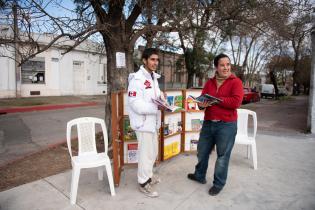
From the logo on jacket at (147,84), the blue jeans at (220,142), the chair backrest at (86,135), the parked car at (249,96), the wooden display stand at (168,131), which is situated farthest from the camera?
the parked car at (249,96)

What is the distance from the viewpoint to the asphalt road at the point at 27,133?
6.18 m

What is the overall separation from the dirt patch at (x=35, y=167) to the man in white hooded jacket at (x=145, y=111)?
1874 mm

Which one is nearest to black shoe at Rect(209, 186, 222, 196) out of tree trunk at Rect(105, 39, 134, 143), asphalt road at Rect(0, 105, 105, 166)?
tree trunk at Rect(105, 39, 134, 143)

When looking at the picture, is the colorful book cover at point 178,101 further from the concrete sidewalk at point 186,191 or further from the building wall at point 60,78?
the building wall at point 60,78

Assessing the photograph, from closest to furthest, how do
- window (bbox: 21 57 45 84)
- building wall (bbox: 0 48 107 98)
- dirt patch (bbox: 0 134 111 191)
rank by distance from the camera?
1. dirt patch (bbox: 0 134 111 191)
2. building wall (bbox: 0 48 107 98)
3. window (bbox: 21 57 45 84)

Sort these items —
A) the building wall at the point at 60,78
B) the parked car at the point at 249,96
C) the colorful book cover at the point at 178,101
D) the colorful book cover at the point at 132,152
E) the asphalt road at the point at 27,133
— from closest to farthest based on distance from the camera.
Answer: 1. the colorful book cover at the point at 132,152
2. the colorful book cover at the point at 178,101
3. the asphalt road at the point at 27,133
4. the building wall at the point at 60,78
5. the parked car at the point at 249,96

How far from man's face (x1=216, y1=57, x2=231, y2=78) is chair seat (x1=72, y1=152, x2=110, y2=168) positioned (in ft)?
6.34

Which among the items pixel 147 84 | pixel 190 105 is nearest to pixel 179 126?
pixel 190 105

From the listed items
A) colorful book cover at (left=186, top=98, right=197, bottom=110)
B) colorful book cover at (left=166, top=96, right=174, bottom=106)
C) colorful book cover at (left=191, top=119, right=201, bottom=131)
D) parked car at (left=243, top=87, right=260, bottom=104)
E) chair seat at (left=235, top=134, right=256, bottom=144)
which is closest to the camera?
chair seat at (left=235, top=134, right=256, bottom=144)

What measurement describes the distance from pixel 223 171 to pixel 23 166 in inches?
143

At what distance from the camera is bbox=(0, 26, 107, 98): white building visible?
17.5m

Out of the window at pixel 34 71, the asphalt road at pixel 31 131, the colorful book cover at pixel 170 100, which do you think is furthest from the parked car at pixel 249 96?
the colorful book cover at pixel 170 100

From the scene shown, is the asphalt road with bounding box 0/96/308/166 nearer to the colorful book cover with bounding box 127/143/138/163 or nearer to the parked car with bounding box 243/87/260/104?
the colorful book cover with bounding box 127/143/138/163

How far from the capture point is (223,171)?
11.7ft
